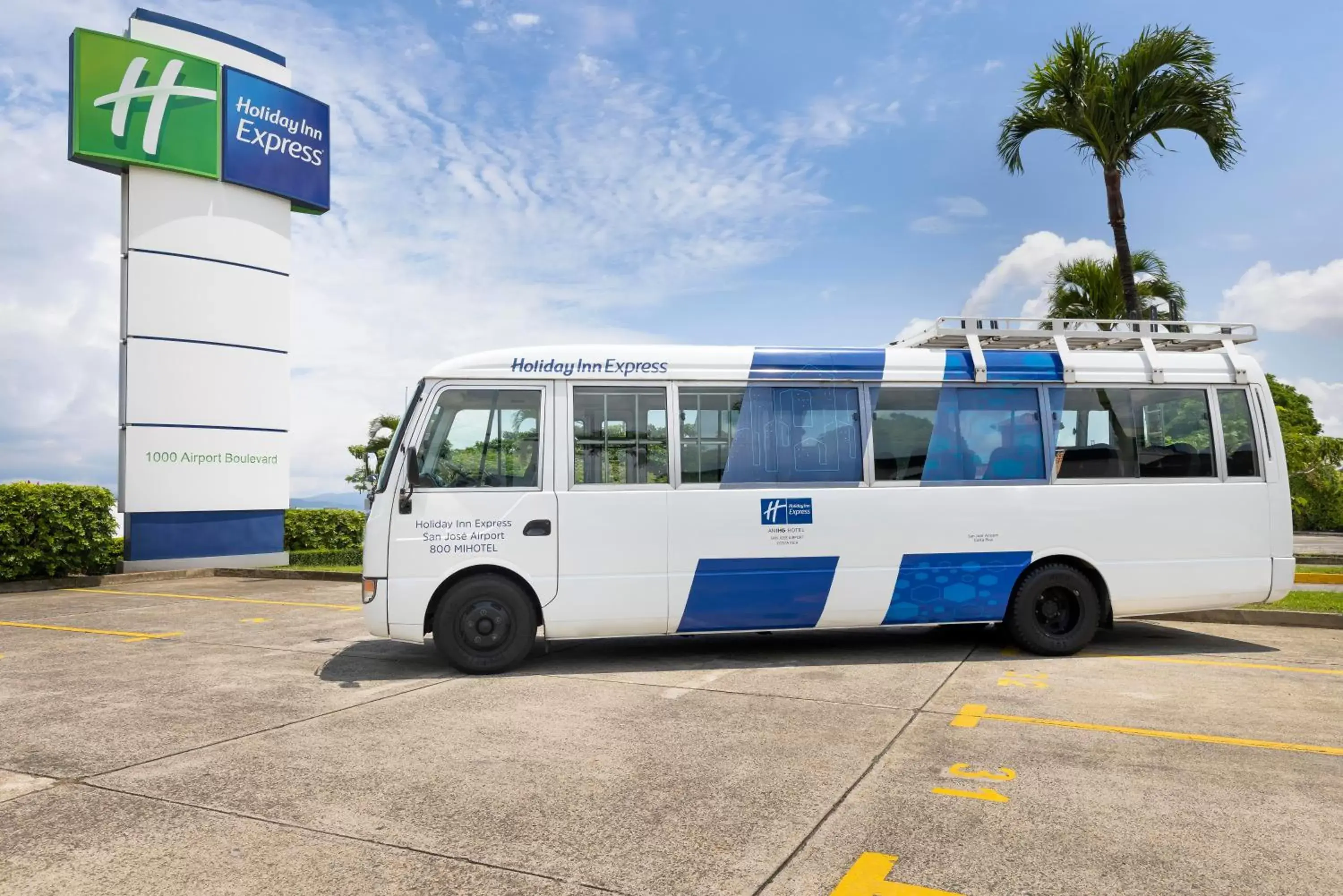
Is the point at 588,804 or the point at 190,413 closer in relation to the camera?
the point at 588,804

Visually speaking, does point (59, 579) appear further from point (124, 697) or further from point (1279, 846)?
point (1279, 846)

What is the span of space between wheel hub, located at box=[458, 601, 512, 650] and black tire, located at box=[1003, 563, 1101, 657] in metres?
4.51

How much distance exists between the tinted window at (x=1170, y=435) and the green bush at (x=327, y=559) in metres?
15.9

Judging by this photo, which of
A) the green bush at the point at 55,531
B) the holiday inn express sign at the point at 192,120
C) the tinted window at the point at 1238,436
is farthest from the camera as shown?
the holiday inn express sign at the point at 192,120

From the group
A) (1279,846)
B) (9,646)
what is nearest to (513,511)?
(1279,846)

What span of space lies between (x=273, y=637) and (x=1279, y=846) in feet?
29.9

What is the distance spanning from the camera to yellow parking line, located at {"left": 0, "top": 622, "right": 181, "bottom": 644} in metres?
9.91

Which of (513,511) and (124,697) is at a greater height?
(513,511)

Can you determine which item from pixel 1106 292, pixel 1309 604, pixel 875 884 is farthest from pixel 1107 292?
pixel 875 884

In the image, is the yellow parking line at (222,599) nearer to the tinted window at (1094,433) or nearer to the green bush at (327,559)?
the green bush at (327,559)

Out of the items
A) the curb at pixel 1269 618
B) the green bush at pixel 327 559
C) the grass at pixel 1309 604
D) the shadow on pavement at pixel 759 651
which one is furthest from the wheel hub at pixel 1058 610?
the green bush at pixel 327 559

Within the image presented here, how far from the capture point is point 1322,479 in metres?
19.0

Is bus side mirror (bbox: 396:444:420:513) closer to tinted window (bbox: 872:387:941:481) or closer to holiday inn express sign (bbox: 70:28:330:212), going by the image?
tinted window (bbox: 872:387:941:481)

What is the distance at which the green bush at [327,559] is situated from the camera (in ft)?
67.6
